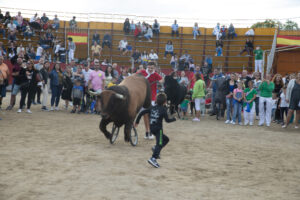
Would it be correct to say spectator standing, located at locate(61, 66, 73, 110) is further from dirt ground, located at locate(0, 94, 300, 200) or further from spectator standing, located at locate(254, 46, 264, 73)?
spectator standing, located at locate(254, 46, 264, 73)

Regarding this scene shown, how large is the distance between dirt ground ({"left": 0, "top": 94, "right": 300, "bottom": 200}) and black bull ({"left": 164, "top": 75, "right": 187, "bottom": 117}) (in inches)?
144

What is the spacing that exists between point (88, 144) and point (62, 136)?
52.5 inches

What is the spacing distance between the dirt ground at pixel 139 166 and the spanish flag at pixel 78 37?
55.2 ft

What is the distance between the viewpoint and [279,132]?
12.8 meters

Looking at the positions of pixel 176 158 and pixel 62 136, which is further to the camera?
pixel 62 136

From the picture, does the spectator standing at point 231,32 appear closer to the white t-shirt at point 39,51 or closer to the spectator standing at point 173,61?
the spectator standing at point 173,61

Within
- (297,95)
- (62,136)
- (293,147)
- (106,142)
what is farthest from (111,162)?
(297,95)

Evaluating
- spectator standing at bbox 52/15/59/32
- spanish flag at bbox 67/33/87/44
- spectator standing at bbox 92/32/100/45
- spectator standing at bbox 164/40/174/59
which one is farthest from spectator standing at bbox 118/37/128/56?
spectator standing at bbox 52/15/59/32

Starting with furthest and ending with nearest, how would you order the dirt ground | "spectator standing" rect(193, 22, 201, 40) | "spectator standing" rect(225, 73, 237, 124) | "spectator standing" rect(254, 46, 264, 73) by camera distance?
"spectator standing" rect(193, 22, 201, 40)
"spectator standing" rect(254, 46, 264, 73)
"spectator standing" rect(225, 73, 237, 124)
the dirt ground

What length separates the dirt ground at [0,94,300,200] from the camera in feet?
17.7

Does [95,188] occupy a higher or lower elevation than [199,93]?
lower

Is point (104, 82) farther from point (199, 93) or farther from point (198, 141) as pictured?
point (198, 141)

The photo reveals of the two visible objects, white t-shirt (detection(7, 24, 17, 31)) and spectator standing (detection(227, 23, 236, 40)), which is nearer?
white t-shirt (detection(7, 24, 17, 31))

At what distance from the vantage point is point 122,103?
27.6 ft
